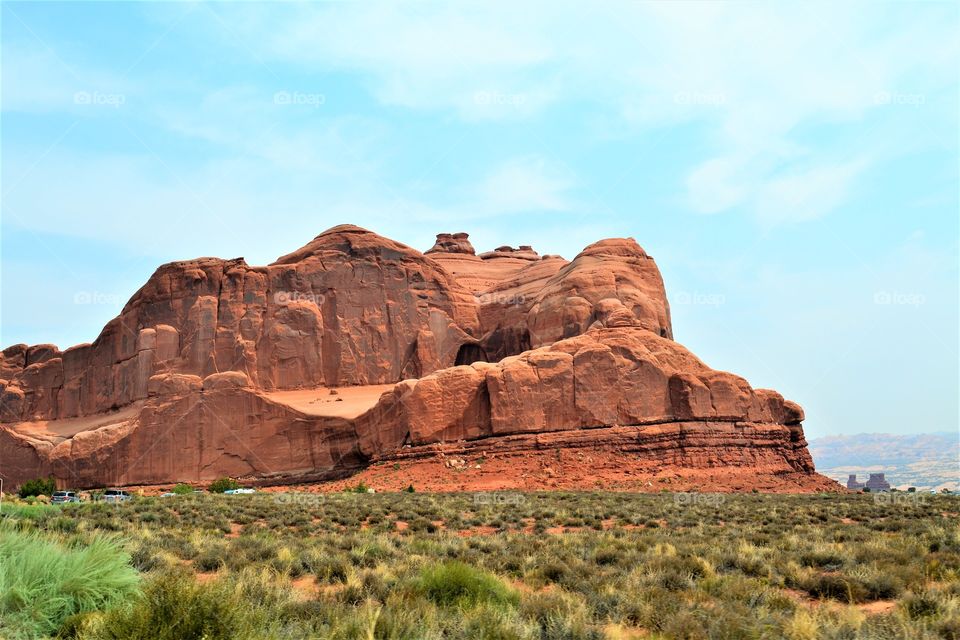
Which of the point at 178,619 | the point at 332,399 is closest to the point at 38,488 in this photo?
the point at 332,399

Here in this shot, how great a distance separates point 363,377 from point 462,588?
182ft

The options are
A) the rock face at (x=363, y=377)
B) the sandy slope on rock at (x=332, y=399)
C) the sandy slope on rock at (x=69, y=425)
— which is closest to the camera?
the rock face at (x=363, y=377)

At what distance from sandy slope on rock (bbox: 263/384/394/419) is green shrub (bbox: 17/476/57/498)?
51.5ft

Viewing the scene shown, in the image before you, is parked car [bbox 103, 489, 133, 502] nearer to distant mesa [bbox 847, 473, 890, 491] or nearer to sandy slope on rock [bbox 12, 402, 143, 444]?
sandy slope on rock [bbox 12, 402, 143, 444]

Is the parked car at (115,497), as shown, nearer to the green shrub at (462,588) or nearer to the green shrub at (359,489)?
the green shrub at (359,489)

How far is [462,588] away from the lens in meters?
11.7

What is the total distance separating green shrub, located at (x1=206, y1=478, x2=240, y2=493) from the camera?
163 feet

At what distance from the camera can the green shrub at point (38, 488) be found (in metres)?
56.6

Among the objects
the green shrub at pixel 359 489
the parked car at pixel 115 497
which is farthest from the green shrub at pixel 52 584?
the green shrub at pixel 359 489

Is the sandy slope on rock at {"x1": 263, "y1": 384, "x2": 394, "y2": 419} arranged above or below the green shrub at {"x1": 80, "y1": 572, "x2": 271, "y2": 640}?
above

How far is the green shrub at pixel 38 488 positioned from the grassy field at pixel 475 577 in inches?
1442

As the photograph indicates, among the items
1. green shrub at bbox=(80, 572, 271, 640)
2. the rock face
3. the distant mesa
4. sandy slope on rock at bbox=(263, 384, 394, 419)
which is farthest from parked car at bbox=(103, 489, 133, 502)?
the distant mesa

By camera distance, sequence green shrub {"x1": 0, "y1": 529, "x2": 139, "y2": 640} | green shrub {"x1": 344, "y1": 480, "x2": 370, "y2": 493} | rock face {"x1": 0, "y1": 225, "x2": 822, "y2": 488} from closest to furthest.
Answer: green shrub {"x1": 0, "y1": 529, "x2": 139, "y2": 640} → green shrub {"x1": 344, "y1": 480, "x2": 370, "y2": 493} → rock face {"x1": 0, "y1": 225, "x2": 822, "y2": 488}

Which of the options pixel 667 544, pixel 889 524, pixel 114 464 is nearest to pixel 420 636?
pixel 667 544
